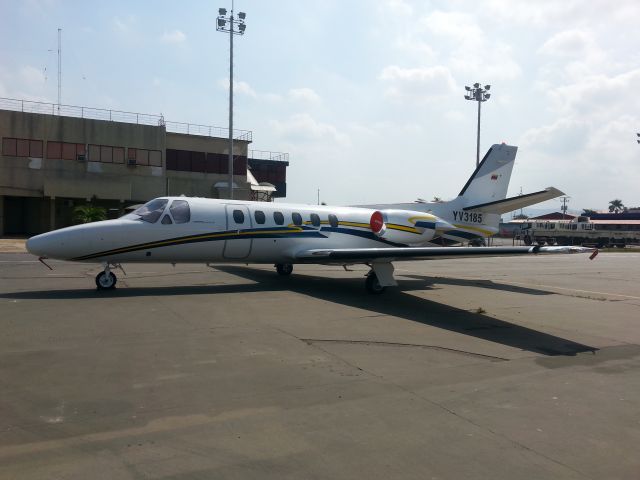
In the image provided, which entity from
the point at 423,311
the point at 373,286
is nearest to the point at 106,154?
the point at 373,286

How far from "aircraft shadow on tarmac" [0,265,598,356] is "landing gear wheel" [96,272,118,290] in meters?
0.18

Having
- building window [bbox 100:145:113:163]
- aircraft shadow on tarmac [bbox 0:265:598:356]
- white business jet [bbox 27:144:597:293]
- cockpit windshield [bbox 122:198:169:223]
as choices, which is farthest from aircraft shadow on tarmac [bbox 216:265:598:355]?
building window [bbox 100:145:113:163]

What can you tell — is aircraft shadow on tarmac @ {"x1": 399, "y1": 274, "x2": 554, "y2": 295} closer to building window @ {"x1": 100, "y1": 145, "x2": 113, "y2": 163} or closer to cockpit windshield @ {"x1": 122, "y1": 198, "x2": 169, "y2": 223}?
cockpit windshield @ {"x1": 122, "y1": 198, "x2": 169, "y2": 223}

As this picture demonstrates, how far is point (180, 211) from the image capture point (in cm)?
1375

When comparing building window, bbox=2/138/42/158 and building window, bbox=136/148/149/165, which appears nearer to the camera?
building window, bbox=2/138/42/158

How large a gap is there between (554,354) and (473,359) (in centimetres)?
148

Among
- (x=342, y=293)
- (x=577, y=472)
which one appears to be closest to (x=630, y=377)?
(x=577, y=472)

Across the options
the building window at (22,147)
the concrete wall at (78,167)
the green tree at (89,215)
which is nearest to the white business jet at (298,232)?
the green tree at (89,215)

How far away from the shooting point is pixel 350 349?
7902mm

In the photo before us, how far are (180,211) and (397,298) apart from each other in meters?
6.11

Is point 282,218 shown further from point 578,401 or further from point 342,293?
point 578,401

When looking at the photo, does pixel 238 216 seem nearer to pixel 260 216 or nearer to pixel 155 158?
pixel 260 216

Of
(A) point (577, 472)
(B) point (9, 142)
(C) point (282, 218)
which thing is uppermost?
(B) point (9, 142)

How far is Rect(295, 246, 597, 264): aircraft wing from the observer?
11531 millimetres
